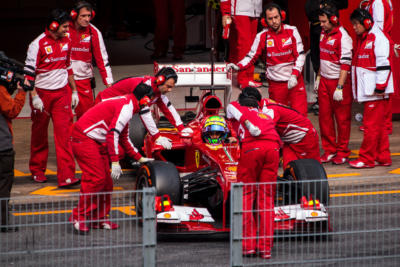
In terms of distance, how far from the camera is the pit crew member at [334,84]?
11445 mm

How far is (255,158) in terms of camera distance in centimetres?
827

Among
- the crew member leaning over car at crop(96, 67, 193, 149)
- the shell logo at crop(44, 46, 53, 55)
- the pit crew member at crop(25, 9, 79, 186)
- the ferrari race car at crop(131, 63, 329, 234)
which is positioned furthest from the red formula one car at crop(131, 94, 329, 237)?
the shell logo at crop(44, 46, 53, 55)

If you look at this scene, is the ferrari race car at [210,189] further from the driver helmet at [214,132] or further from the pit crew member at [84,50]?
the pit crew member at [84,50]

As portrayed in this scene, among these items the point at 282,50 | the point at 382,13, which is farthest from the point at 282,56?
the point at 382,13

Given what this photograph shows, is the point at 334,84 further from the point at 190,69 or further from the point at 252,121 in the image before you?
the point at 252,121

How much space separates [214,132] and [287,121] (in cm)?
84

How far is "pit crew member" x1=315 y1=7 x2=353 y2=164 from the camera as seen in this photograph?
1145 cm

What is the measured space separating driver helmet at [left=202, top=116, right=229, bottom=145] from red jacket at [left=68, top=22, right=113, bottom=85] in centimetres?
256

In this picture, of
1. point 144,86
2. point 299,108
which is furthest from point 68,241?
point 299,108

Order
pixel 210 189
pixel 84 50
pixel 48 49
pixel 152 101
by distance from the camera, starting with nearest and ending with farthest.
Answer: pixel 210 189 → pixel 152 101 → pixel 48 49 → pixel 84 50

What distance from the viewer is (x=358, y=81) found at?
1138cm

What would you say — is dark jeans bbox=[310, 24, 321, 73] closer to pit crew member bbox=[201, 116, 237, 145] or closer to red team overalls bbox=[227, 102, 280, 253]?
pit crew member bbox=[201, 116, 237, 145]

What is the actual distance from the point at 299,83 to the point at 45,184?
149 inches

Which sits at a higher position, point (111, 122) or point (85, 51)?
point (85, 51)
